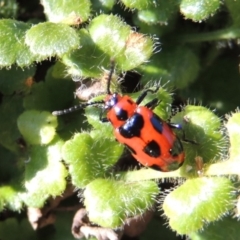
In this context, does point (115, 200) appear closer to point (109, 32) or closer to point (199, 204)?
point (199, 204)

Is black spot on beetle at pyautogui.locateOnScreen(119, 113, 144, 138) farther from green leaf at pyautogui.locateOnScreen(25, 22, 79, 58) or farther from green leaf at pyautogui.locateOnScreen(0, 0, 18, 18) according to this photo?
green leaf at pyautogui.locateOnScreen(0, 0, 18, 18)

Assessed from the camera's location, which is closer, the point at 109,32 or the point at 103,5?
the point at 109,32

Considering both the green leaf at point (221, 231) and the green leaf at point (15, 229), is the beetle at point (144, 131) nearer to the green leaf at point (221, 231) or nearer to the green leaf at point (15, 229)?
the green leaf at point (221, 231)

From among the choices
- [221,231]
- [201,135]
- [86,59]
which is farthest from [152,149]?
[221,231]

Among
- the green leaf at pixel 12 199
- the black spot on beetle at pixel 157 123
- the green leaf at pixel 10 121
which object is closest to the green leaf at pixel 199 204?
the black spot on beetle at pixel 157 123

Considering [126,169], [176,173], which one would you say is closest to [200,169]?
[176,173]

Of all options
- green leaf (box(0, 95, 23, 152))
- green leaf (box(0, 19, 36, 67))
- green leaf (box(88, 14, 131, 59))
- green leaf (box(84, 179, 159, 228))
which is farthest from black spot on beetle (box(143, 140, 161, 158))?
green leaf (box(0, 95, 23, 152))
